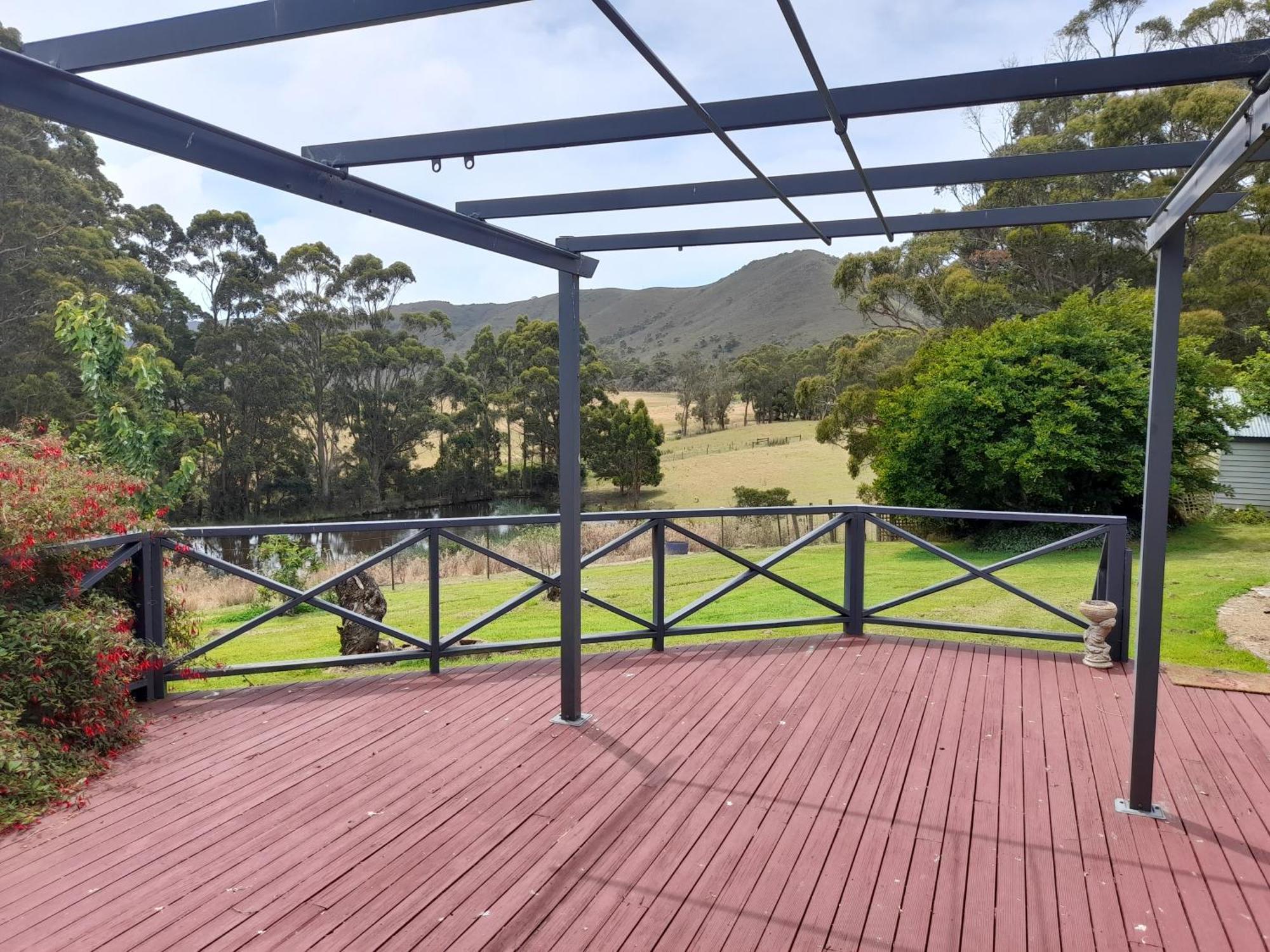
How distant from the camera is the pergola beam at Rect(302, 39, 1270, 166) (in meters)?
1.97

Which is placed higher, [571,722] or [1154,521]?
[1154,521]

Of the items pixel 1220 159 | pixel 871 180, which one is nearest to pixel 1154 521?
pixel 1220 159

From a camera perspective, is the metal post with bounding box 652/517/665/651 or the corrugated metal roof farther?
the corrugated metal roof

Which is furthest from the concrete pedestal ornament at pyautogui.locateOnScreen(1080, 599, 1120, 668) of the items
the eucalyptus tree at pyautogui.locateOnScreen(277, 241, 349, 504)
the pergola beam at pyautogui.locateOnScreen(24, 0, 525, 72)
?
the eucalyptus tree at pyautogui.locateOnScreen(277, 241, 349, 504)

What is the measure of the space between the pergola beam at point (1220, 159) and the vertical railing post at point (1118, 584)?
219cm

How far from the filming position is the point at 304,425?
2639 centimetres

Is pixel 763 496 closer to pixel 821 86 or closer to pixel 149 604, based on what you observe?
pixel 149 604

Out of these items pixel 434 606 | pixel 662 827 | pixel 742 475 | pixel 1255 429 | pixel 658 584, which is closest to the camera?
pixel 662 827

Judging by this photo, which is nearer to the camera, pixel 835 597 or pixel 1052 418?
pixel 835 597

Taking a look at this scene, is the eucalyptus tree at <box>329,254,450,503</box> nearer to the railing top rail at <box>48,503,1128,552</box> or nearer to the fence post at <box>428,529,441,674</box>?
the railing top rail at <box>48,503,1128,552</box>

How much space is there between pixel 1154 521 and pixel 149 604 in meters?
4.16

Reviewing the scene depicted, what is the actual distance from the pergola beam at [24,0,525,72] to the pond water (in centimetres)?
778

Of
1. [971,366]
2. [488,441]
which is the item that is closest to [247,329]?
[488,441]

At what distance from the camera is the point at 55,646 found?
3186 mm
